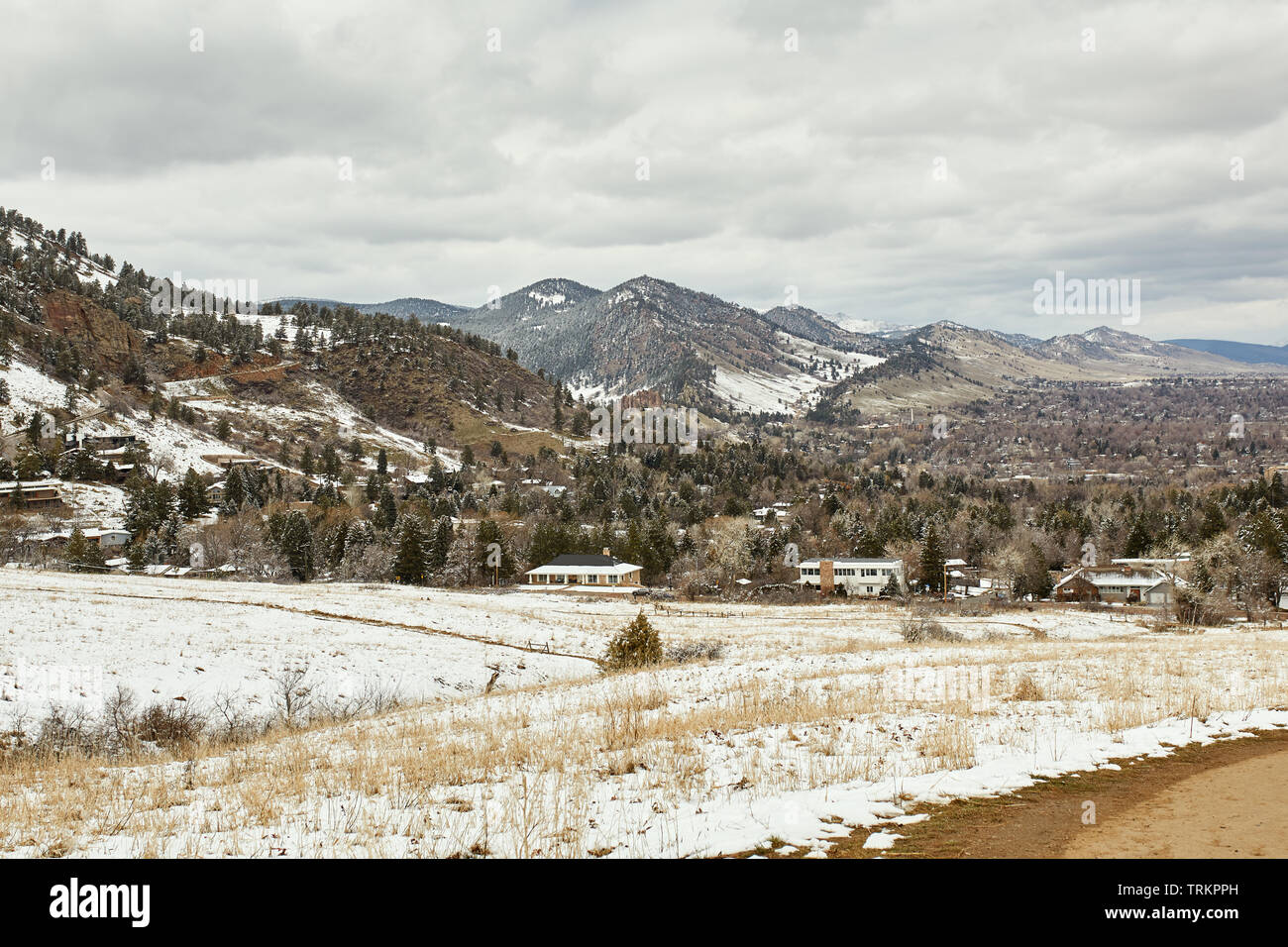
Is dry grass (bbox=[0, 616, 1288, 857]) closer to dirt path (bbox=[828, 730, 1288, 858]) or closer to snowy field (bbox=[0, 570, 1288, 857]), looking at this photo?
snowy field (bbox=[0, 570, 1288, 857])

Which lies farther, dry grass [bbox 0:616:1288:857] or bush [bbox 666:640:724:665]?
bush [bbox 666:640:724:665]

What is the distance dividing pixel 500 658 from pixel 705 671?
44.4 feet

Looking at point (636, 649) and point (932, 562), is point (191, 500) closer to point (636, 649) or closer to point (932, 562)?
point (932, 562)

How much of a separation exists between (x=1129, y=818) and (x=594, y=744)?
25.8 ft

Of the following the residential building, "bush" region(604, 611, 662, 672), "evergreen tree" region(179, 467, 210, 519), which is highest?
"evergreen tree" region(179, 467, 210, 519)

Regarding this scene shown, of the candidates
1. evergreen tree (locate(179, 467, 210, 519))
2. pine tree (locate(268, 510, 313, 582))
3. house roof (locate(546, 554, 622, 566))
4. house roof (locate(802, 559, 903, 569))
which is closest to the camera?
pine tree (locate(268, 510, 313, 582))

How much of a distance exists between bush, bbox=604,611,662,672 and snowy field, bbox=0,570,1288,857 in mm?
2447

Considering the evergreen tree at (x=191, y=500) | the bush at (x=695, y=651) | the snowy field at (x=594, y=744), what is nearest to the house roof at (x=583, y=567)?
the bush at (x=695, y=651)

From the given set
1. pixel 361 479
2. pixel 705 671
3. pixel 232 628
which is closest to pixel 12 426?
pixel 361 479

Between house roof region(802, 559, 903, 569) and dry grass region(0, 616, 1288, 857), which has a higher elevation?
dry grass region(0, 616, 1288, 857)

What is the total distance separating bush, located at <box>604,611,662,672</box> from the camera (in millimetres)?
29094

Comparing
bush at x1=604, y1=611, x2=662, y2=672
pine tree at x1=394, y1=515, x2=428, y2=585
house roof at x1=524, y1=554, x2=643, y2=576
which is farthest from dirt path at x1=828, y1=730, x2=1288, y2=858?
house roof at x1=524, y1=554, x2=643, y2=576

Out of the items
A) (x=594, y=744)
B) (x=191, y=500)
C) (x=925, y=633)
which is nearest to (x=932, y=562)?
(x=925, y=633)
